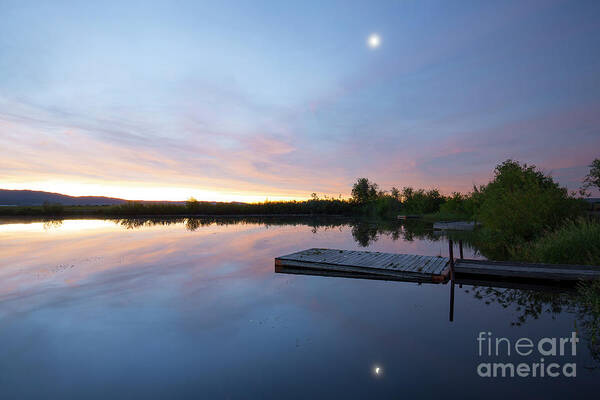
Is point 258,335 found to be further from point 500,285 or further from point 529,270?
point 529,270

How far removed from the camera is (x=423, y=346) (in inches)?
283

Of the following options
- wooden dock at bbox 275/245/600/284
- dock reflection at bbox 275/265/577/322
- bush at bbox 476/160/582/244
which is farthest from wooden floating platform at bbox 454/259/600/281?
bush at bbox 476/160/582/244

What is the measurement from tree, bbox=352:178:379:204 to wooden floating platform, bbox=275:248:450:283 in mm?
77339

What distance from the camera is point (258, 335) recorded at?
7.64 meters

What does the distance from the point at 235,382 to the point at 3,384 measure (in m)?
4.05

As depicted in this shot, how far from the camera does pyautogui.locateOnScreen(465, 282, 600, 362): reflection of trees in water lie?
25.5 ft

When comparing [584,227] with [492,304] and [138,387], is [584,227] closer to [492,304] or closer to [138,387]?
[492,304]

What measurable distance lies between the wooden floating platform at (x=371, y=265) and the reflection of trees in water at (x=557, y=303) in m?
1.68

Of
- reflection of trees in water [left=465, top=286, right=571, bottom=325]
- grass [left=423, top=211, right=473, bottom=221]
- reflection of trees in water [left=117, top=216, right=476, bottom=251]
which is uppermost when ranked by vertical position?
grass [left=423, top=211, right=473, bottom=221]

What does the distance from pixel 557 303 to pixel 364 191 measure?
85119 mm

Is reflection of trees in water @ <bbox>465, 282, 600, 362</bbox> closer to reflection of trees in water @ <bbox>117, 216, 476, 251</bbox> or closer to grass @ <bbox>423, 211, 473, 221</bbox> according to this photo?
reflection of trees in water @ <bbox>117, 216, 476, 251</bbox>

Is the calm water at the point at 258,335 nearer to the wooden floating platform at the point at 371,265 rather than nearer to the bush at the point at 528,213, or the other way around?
the wooden floating platform at the point at 371,265

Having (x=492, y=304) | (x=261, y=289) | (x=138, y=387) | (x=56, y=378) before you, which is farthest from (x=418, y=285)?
(x=56, y=378)

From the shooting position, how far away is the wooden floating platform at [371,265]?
12.7m
